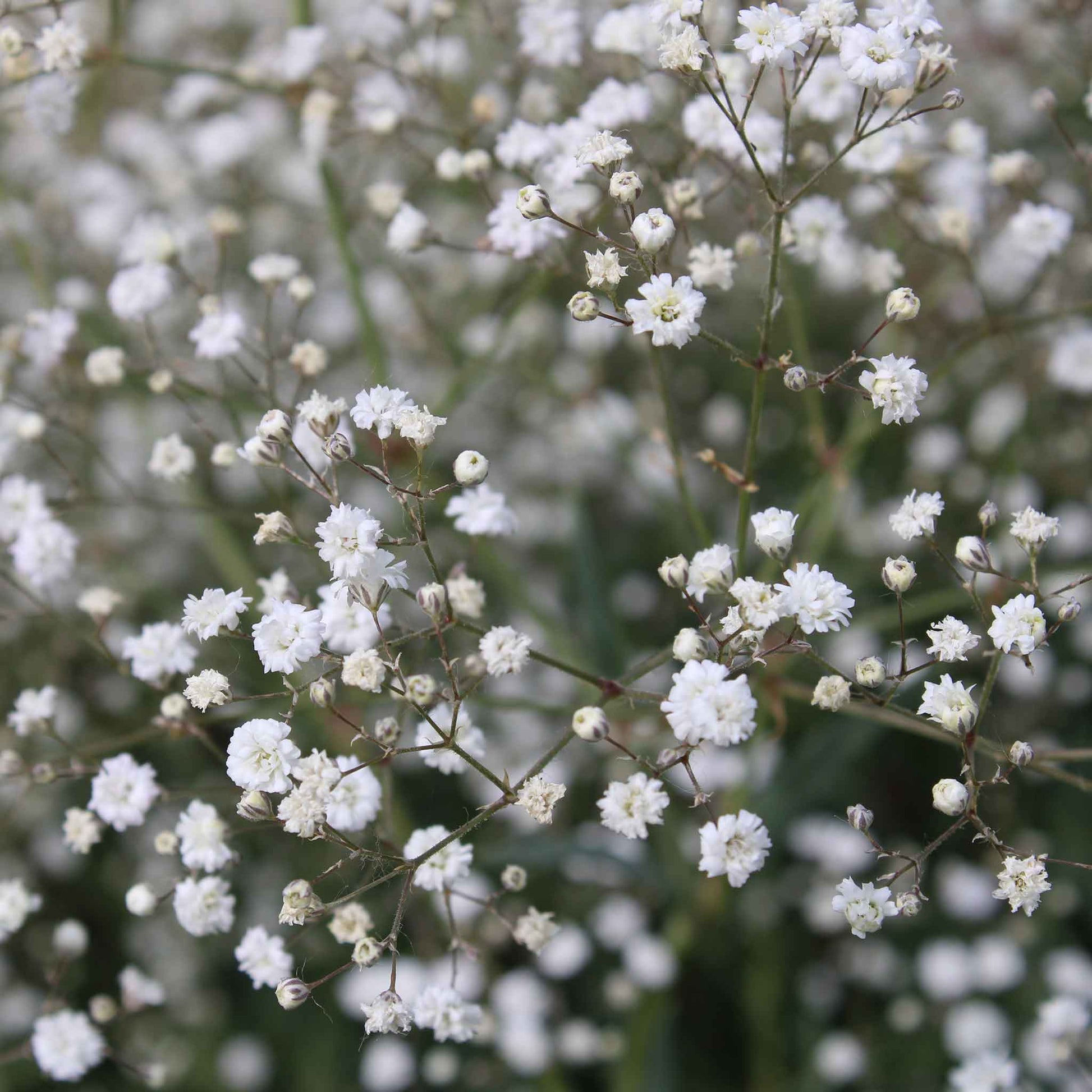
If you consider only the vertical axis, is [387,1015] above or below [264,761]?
below

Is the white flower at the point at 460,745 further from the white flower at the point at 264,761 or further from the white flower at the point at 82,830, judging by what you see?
the white flower at the point at 82,830

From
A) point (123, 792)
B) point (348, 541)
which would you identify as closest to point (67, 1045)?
point (123, 792)

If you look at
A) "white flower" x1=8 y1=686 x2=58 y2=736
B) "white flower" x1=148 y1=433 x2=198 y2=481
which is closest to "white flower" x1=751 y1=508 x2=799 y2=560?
"white flower" x1=148 y1=433 x2=198 y2=481

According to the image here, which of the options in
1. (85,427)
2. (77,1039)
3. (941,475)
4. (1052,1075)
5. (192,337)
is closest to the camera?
(77,1039)

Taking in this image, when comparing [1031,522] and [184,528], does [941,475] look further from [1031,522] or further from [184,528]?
[184,528]

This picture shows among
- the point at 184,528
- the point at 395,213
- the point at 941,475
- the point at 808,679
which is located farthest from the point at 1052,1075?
the point at 184,528

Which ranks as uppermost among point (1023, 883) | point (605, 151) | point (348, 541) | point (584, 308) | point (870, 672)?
point (605, 151)

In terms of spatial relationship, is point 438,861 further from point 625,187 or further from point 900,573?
point 625,187
